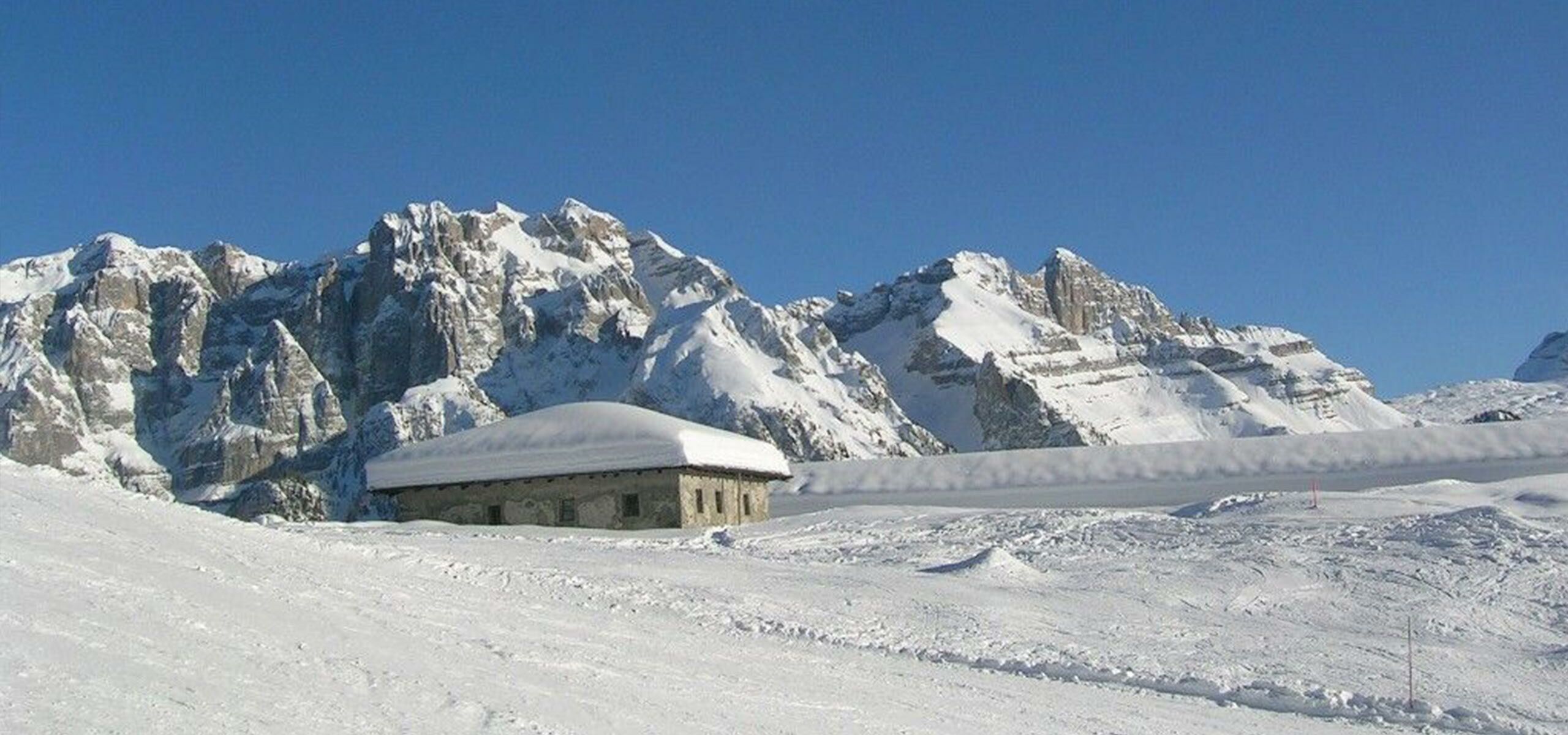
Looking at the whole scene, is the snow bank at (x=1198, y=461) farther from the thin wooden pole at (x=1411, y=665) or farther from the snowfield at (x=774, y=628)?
the thin wooden pole at (x=1411, y=665)

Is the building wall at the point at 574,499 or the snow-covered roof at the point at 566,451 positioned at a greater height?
the snow-covered roof at the point at 566,451

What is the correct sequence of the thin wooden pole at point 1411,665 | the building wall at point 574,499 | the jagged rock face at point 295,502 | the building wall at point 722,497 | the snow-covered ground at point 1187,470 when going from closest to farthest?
the thin wooden pole at point 1411,665 → the building wall at point 574,499 → the building wall at point 722,497 → the snow-covered ground at point 1187,470 → the jagged rock face at point 295,502

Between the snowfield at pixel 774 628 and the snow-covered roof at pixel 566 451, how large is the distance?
7481mm

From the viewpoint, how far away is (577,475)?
124 ft

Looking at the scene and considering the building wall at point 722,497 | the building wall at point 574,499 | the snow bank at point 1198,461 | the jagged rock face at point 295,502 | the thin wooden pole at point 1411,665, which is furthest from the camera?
the jagged rock face at point 295,502

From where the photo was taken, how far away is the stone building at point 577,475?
37312 millimetres

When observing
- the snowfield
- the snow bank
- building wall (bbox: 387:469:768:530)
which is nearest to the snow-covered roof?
building wall (bbox: 387:469:768:530)

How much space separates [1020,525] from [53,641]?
74.9 feet

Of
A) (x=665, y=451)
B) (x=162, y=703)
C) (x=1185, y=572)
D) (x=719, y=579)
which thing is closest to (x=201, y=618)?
(x=162, y=703)

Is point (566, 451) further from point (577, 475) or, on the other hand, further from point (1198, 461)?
point (1198, 461)

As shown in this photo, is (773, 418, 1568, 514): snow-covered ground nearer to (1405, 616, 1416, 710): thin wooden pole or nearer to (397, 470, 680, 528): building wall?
(397, 470, 680, 528): building wall

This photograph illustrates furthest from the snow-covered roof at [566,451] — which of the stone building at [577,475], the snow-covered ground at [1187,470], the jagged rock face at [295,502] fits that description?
the jagged rock face at [295,502]

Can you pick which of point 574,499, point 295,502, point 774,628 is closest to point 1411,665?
point 774,628

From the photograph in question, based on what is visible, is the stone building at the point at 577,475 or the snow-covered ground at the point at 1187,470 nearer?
the stone building at the point at 577,475
